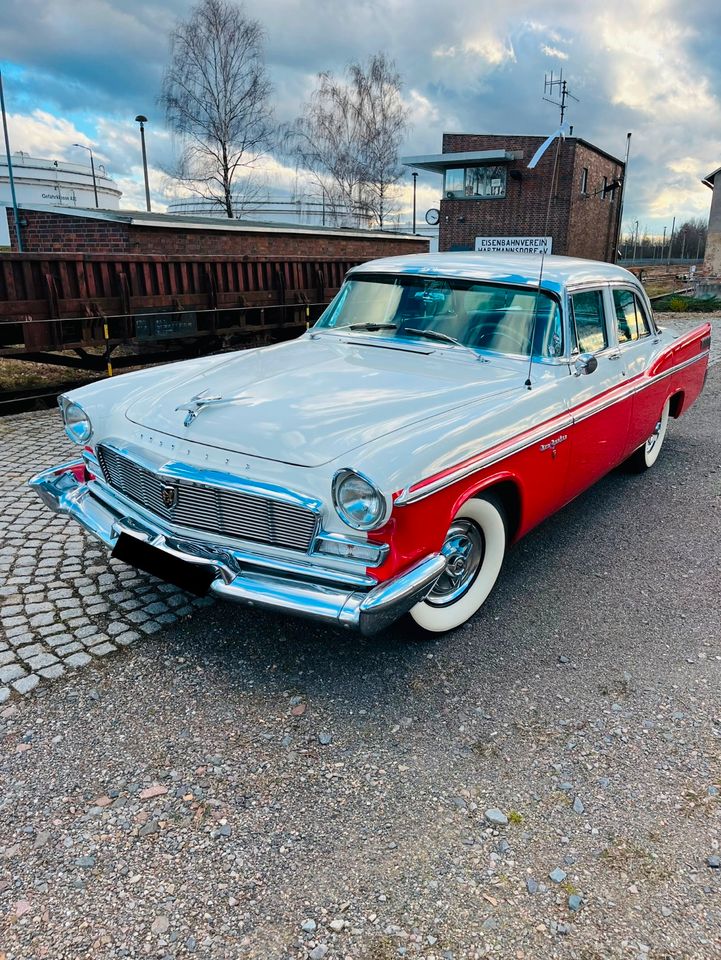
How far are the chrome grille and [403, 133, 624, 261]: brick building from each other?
108 feet

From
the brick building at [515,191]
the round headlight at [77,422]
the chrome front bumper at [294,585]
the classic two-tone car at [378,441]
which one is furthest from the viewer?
the brick building at [515,191]

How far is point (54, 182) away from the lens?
184 feet

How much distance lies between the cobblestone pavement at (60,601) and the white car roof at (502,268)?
2350 millimetres

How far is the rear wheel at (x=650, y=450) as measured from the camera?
5.56 metres

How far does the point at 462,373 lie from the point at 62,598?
242 cm

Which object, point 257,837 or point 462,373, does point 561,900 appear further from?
point 462,373

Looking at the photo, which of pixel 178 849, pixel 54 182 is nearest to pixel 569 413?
pixel 178 849

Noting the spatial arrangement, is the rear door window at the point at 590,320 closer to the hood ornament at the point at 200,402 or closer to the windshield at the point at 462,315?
the windshield at the point at 462,315

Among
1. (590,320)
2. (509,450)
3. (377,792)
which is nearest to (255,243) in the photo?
(590,320)

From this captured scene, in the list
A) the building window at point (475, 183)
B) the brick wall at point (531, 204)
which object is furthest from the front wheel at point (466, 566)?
the building window at point (475, 183)

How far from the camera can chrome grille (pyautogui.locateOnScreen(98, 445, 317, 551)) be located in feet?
8.84

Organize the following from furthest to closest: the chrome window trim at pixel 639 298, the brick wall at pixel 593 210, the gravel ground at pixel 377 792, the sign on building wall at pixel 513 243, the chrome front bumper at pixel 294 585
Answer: the brick wall at pixel 593 210 < the sign on building wall at pixel 513 243 < the chrome window trim at pixel 639 298 < the chrome front bumper at pixel 294 585 < the gravel ground at pixel 377 792

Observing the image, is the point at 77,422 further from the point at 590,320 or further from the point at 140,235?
the point at 140,235

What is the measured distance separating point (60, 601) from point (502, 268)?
3114 millimetres
